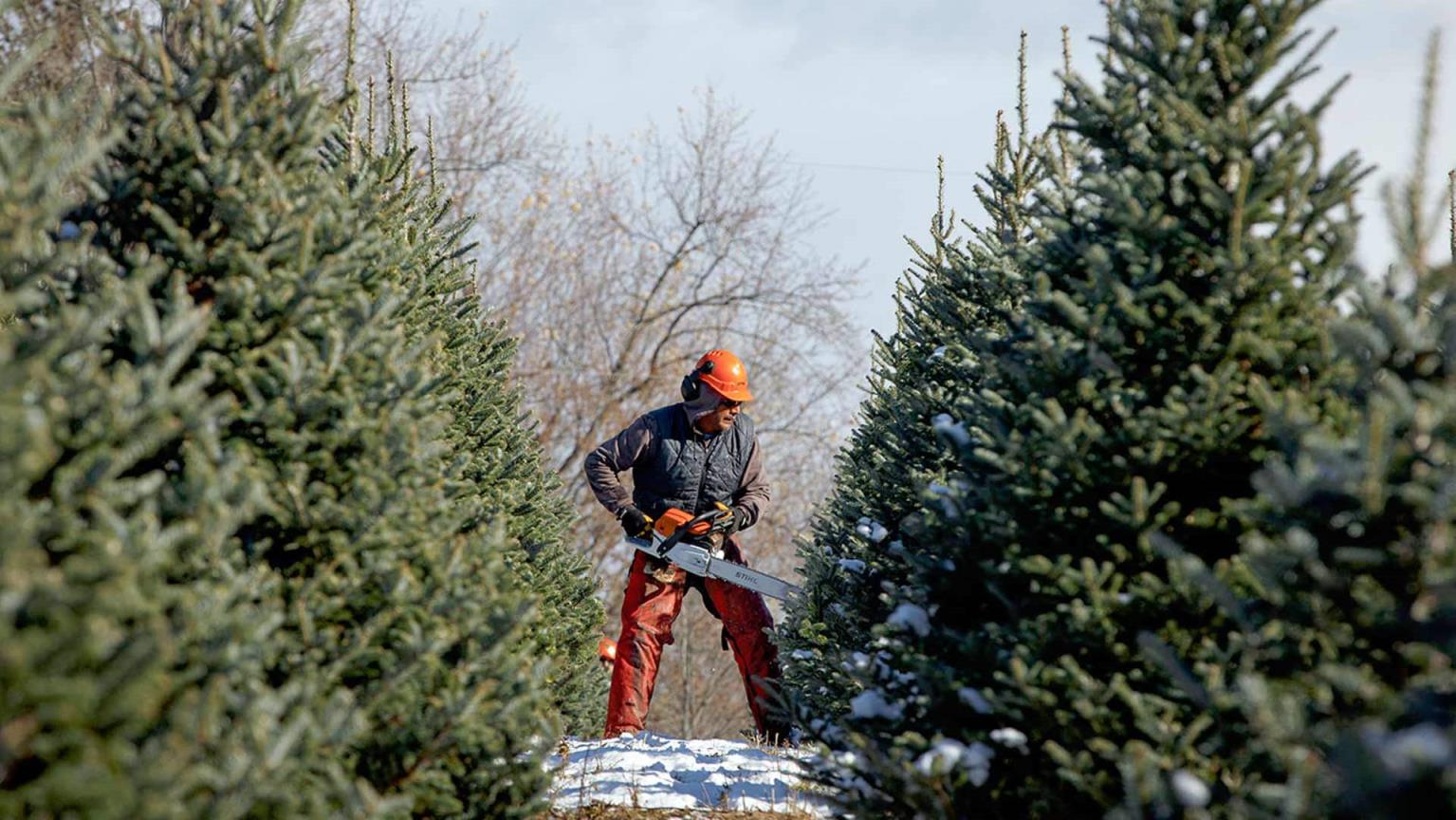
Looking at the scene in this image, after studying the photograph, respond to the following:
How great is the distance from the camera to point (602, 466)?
29.7 ft

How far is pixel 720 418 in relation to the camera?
9.00 meters

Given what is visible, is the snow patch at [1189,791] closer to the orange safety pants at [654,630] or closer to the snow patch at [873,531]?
the snow patch at [873,531]

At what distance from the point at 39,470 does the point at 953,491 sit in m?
2.48

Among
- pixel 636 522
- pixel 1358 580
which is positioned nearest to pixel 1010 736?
pixel 1358 580

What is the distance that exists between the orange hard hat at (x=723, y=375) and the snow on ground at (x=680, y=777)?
7.78ft

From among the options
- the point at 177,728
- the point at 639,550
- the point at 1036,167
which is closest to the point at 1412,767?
the point at 177,728

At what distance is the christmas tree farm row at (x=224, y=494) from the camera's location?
95.9 inches

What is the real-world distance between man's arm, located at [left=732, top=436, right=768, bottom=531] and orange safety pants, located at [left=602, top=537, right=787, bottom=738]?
0.53m

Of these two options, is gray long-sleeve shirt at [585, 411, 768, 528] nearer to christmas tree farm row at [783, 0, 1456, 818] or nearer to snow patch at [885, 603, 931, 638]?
christmas tree farm row at [783, 0, 1456, 818]

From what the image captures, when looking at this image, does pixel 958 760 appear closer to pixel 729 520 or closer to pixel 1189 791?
pixel 1189 791

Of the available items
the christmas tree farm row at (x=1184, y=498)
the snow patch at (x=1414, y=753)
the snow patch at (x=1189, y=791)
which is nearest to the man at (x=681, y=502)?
the christmas tree farm row at (x=1184, y=498)

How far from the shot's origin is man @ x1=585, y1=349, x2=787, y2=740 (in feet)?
29.1

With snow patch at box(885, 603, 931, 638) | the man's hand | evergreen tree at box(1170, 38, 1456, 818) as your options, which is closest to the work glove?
the man's hand

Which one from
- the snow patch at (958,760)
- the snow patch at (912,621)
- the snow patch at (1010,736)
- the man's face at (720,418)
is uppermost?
the man's face at (720,418)
